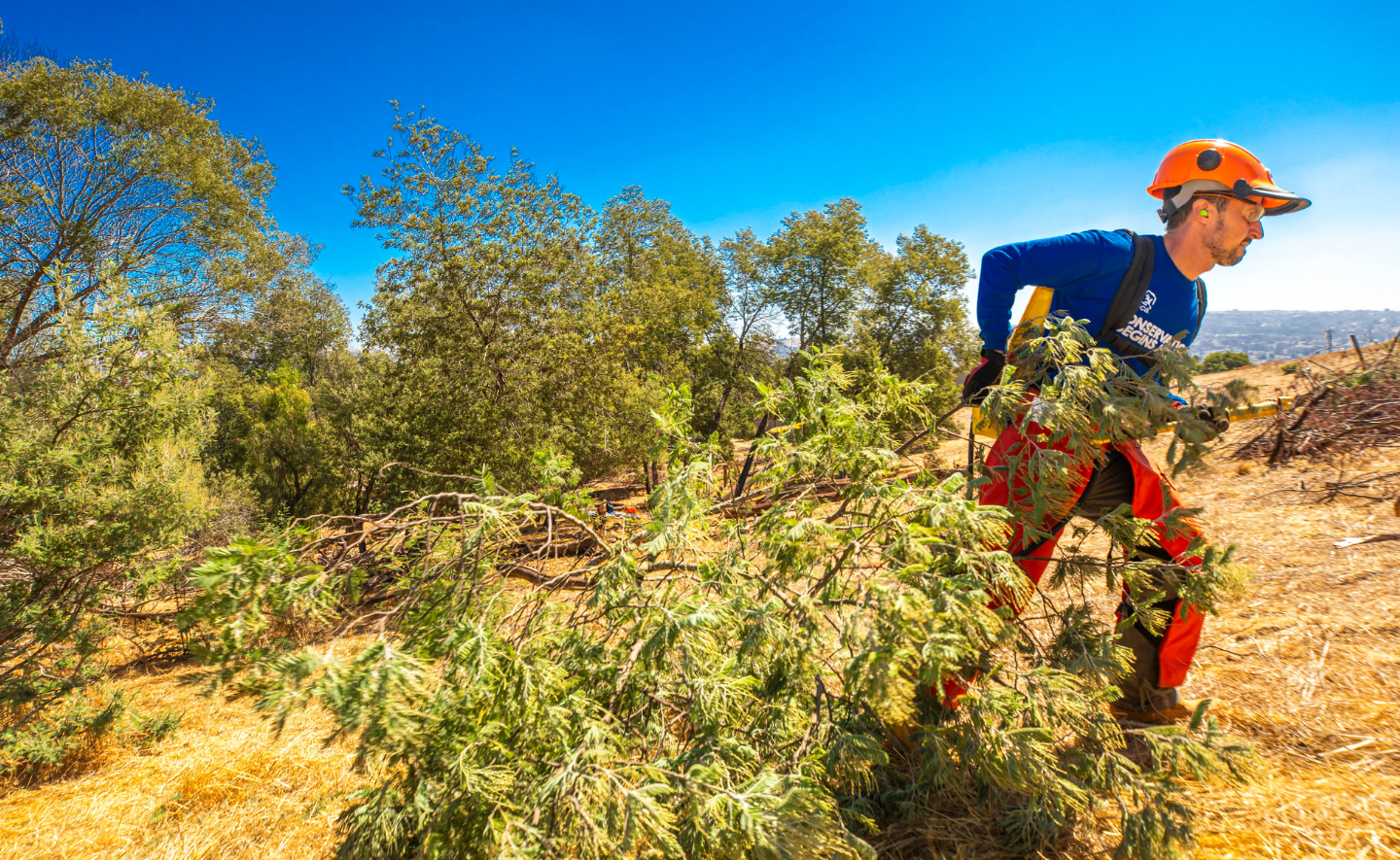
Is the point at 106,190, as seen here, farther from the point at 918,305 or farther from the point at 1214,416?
the point at 918,305

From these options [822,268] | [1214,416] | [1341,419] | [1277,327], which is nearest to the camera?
[1214,416]

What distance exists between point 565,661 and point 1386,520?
4.80 m

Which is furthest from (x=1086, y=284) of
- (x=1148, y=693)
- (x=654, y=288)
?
(x=654, y=288)

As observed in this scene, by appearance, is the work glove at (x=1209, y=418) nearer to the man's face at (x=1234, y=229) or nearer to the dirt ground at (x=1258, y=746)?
the dirt ground at (x=1258, y=746)

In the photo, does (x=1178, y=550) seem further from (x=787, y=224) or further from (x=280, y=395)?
(x=280, y=395)

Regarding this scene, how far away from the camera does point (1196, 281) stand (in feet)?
7.72

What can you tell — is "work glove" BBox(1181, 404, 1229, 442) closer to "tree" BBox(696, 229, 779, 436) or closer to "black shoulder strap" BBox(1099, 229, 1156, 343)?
"black shoulder strap" BBox(1099, 229, 1156, 343)

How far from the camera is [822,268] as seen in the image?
18.2 m

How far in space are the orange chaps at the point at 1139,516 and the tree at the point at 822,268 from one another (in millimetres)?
16043

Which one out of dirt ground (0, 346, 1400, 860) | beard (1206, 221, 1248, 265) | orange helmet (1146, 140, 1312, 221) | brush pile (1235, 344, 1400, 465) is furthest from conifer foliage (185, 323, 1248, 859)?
brush pile (1235, 344, 1400, 465)

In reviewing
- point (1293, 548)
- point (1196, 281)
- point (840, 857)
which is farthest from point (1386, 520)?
point (840, 857)

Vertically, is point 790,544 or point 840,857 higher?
point 790,544

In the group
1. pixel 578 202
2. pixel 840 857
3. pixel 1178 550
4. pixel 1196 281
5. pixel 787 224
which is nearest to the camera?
pixel 840 857

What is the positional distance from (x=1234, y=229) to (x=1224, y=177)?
0.19m
